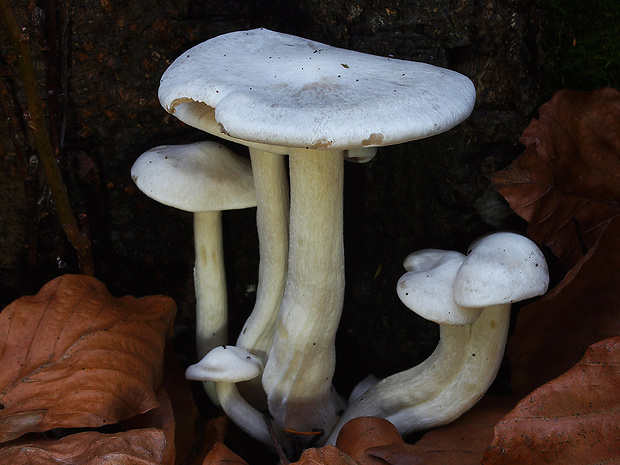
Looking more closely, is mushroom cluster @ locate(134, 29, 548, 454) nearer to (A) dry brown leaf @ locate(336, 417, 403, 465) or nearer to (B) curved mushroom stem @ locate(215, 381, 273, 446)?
(B) curved mushroom stem @ locate(215, 381, 273, 446)

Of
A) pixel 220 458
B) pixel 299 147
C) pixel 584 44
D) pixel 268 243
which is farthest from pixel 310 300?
pixel 584 44

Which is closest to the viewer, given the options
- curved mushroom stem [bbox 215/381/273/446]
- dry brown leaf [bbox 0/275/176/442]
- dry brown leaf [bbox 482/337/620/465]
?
dry brown leaf [bbox 482/337/620/465]

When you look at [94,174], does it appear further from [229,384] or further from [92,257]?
[229,384]

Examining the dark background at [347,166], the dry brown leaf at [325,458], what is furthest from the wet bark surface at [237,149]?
the dry brown leaf at [325,458]

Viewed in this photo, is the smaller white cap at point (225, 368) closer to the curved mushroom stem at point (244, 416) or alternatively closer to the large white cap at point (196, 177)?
the curved mushroom stem at point (244, 416)

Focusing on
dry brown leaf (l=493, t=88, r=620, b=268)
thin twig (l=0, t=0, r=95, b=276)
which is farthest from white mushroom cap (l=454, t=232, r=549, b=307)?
thin twig (l=0, t=0, r=95, b=276)

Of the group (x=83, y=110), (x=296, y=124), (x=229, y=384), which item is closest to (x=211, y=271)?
(x=229, y=384)
